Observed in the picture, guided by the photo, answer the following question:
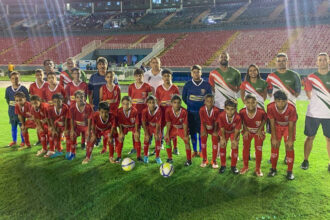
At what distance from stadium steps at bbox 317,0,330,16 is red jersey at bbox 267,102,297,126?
1163 inches

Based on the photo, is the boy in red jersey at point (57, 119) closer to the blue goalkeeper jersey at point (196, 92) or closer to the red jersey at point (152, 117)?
the red jersey at point (152, 117)

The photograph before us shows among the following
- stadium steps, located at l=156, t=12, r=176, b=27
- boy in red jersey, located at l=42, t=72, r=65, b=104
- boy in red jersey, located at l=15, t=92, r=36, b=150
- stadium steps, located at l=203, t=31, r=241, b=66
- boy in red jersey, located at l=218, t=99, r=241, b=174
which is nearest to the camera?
boy in red jersey, located at l=218, t=99, r=241, b=174

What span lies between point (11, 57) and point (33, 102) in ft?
111

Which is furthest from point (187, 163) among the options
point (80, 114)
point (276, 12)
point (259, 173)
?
point (276, 12)

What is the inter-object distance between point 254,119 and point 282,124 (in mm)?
475

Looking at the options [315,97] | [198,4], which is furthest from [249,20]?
[315,97]

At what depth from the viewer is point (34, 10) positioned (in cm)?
4531

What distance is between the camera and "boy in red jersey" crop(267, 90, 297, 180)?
14.9 ft

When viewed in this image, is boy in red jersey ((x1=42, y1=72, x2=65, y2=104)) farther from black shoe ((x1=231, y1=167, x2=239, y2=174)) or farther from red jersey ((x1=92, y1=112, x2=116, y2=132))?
black shoe ((x1=231, y1=167, x2=239, y2=174))

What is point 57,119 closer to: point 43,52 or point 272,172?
point 272,172

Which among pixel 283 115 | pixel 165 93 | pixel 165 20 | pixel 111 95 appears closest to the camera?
pixel 283 115

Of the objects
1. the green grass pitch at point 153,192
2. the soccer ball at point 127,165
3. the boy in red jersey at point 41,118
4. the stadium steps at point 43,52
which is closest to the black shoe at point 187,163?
the green grass pitch at point 153,192

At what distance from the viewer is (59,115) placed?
5.93m

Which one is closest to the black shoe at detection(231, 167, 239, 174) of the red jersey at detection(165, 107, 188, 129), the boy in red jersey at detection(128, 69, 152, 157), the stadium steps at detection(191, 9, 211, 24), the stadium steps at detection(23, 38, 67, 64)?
the red jersey at detection(165, 107, 188, 129)
